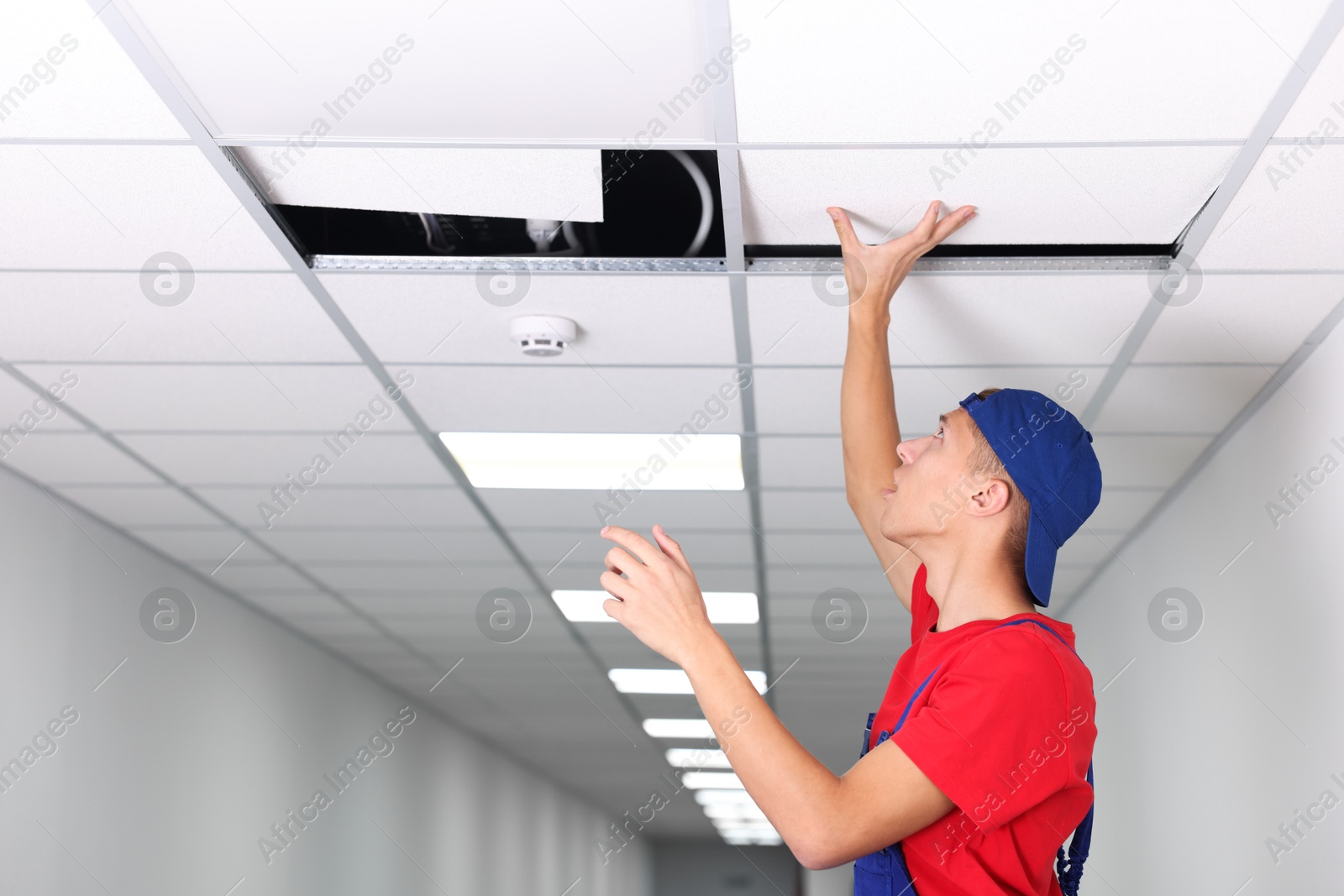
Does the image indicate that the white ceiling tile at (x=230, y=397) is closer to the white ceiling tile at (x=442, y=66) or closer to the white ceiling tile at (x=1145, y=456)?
the white ceiling tile at (x=442, y=66)

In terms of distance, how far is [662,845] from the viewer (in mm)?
17797

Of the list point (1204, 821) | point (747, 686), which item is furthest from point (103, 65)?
point (1204, 821)

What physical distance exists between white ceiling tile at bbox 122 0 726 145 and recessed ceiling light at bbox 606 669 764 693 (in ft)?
14.7

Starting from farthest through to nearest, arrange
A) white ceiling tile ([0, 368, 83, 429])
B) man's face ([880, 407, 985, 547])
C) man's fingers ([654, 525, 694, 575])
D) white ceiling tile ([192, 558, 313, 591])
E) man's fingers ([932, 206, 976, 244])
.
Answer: white ceiling tile ([192, 558, 313, 591]) < white ceiling tile ([0, 368, 83, 429]) < man's fingers ([932, 206, 976, 244]) < man's face ([880, 407, 985, 547]) < man's fingers ([654, 525, 694, 575])

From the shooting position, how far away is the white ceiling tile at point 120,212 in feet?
6.45

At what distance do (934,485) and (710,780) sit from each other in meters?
8.93

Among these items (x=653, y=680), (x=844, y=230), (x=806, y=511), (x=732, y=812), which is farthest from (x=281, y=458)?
(x=732, y=812)

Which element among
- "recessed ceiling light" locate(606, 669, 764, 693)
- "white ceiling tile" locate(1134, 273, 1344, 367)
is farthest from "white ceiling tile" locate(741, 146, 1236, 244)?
"recessed ceiling light" locate(606, 669, 764, 693)

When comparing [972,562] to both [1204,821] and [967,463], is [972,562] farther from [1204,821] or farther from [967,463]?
[1204,821]

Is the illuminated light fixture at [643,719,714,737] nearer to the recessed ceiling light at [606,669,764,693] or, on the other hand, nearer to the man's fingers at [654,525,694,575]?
the recessed ceiling light at [606,669,764,693]

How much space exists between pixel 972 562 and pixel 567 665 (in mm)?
4392

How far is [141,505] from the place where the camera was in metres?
3.79

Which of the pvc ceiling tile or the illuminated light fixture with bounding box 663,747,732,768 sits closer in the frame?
the pvc ceiling tile

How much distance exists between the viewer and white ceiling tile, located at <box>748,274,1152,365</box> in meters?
2.32
